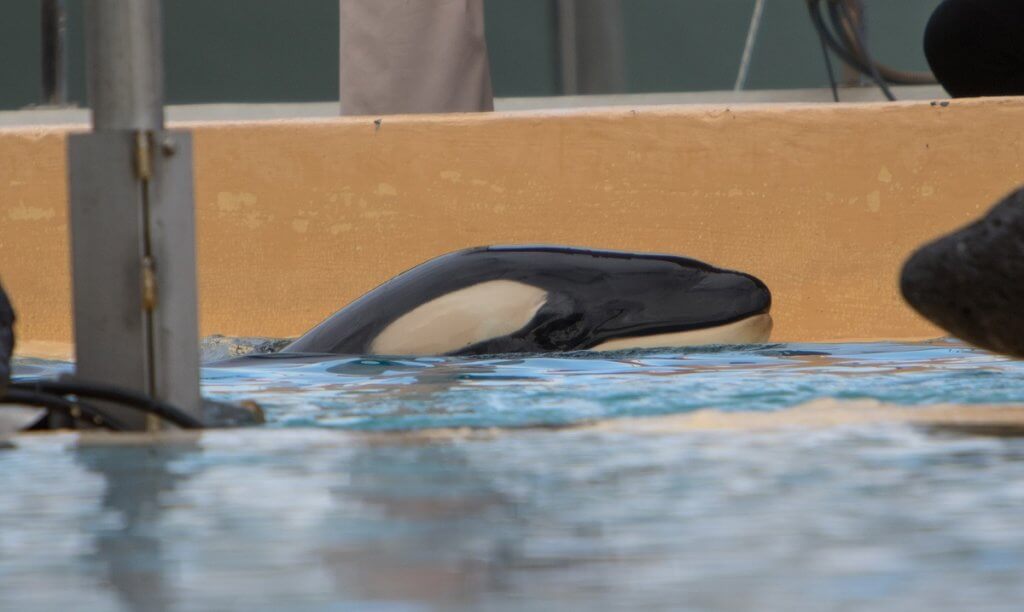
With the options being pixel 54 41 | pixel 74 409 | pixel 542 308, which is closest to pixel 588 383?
pixel 542 308

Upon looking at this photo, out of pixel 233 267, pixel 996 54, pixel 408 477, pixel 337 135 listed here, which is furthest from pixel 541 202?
pixel 408 477

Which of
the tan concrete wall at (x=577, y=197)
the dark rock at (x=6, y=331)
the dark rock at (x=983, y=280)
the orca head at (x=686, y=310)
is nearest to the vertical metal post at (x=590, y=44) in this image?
the tan concrete wall at (x=577, y=197)

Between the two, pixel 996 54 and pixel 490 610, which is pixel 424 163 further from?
A: pixel 490 610

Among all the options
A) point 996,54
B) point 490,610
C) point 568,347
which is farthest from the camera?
point 996,54

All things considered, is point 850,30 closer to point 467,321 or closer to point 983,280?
point 467,321

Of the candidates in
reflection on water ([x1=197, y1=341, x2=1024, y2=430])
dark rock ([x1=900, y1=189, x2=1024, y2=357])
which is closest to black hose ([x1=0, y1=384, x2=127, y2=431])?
reflection on water ([x1=197, y1=341, x2=1024, y2=430])

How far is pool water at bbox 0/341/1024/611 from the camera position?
1114 millimetres

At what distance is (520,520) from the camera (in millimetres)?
1379

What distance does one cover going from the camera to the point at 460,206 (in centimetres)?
534

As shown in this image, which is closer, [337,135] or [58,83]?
[337,135]

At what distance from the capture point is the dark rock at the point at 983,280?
244 cm

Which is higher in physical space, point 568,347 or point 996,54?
point 996,54

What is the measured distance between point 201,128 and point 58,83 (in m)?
3.61

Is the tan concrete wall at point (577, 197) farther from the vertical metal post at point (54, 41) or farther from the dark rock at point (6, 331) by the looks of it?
the vertical metal post at point (54, 41)
